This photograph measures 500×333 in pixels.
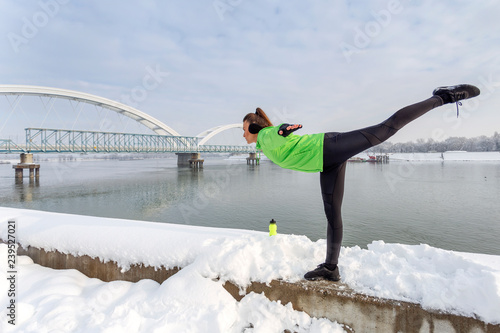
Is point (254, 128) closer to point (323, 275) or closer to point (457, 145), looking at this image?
point (323, 275)

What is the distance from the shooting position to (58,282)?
2.79 meters

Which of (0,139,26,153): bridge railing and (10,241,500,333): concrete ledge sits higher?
(0,139,26,153): bridge railing

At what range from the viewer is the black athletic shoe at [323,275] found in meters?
2.35

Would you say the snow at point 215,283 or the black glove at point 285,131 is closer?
the black glove at point 285,131

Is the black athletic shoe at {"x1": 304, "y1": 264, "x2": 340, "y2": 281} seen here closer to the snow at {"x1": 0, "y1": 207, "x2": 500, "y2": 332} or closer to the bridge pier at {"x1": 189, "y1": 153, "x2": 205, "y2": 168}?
the snow at {"x1": 0, "y1": 207, "x2": 500, "y2": 332}

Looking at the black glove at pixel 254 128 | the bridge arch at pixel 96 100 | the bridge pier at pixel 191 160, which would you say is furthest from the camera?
the bridge pier at pixel 191 160

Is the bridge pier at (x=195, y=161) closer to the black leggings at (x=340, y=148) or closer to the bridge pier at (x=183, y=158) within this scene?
the bridge pier at (x=183, y=158)

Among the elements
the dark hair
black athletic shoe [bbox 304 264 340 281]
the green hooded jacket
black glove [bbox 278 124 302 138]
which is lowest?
black athletic shoe [bbox 304 264 340 281]

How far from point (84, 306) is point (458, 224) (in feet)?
44.6

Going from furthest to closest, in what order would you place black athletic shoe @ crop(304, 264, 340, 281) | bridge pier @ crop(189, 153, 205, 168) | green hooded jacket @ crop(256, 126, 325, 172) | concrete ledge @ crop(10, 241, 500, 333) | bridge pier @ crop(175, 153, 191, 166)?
bridge pier @ crop(175, 153, 191, 166), bridge pier @ crop(189, 153, 205, 168), black athletic shoe @ crop(304, 264, 340, 281), green hooded jacket @ crop(256, 126, 325, 172), concrete ledge @ crop(10, 241, 500, 333)

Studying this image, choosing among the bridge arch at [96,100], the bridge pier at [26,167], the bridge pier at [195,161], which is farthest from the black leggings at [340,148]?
the bridge pier at [195,161]

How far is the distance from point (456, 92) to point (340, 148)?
1089mm

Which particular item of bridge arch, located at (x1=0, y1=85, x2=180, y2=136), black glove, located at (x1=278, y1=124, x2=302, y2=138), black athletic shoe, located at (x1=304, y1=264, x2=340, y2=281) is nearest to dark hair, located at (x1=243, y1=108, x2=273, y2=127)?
black glove, located at (x1=278, y1=124, x2=302, y2=138)

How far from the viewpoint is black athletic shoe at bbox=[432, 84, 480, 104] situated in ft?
6.54
